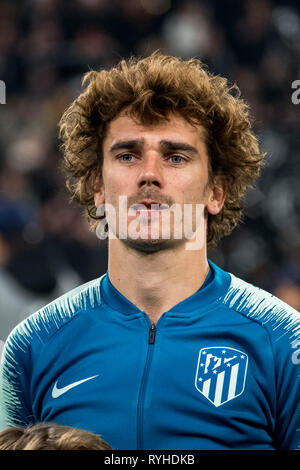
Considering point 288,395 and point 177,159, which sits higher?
point 177,159

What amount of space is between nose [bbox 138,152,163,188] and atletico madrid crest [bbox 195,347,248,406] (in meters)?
0.59

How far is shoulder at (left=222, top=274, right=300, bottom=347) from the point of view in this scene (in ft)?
7.36

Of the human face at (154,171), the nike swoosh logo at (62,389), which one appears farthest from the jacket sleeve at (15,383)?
the human face at (154,171)

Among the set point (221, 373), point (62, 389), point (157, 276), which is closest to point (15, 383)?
point (62, 389)

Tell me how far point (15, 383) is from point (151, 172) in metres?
0.92

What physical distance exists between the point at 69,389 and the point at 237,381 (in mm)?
560

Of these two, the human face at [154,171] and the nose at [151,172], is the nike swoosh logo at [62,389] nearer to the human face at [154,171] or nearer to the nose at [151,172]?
the human face at [154,171]

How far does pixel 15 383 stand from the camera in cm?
243

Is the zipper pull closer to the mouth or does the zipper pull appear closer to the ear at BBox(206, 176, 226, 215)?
the mouth

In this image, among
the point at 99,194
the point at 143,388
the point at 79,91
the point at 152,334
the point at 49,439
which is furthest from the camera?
the point at 79,91

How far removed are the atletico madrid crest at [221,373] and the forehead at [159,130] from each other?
0.74 m

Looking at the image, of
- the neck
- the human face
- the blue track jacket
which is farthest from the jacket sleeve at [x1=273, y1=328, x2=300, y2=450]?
the human face

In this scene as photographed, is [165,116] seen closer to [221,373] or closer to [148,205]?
[148,205]
